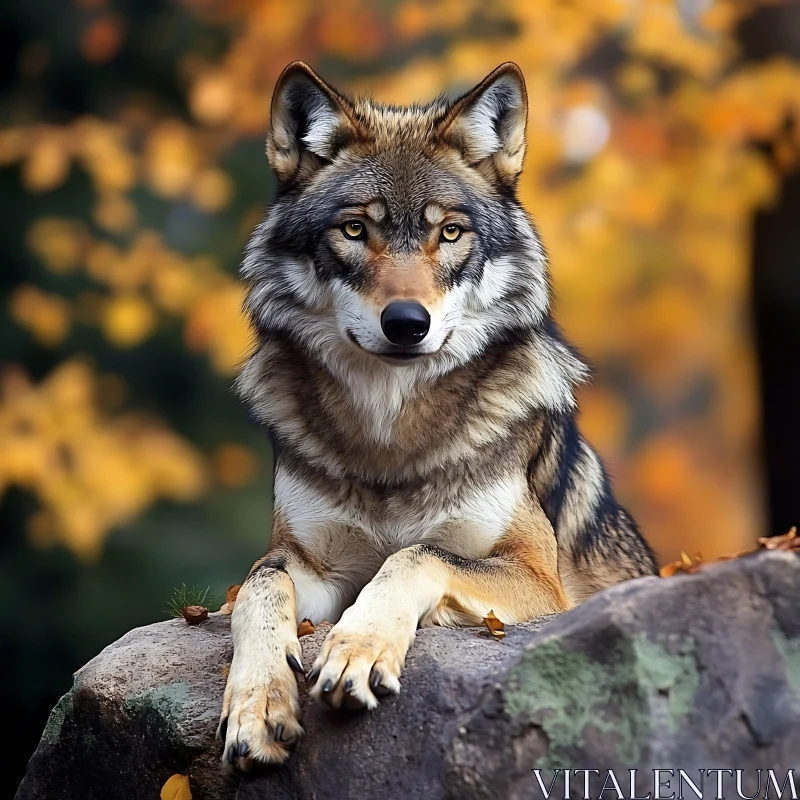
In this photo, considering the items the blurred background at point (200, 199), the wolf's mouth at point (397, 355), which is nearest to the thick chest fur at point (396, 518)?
the wolf's mouth at point (397, 355)

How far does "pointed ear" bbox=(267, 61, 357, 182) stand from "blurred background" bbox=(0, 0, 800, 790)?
3787 mm

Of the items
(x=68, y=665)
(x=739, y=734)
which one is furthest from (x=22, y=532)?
(x=739, y=734)

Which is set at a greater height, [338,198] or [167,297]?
[338,198]

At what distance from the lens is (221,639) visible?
13.9ft

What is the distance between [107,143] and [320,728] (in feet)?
19.5

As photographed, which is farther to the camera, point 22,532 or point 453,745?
point 22,532

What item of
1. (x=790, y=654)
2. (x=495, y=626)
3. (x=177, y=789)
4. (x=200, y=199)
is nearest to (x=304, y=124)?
(x=495, y=626)

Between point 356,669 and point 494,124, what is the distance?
2.37 m

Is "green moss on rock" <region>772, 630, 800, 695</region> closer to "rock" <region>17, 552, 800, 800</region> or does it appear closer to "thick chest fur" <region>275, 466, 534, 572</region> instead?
"rock" <region>17, 552, 800, 800</region>

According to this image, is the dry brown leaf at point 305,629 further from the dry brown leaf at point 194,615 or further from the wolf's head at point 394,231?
the wolf's head at point 394,231

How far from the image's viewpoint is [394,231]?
13.3ft

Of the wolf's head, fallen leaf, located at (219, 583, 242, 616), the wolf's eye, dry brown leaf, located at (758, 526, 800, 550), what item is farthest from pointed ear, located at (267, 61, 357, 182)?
dry brown leaf, located at (758, 526, 800, 550)

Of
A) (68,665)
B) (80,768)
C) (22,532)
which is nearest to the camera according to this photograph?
(80,768)

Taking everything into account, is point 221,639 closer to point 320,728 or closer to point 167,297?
point 320,728
